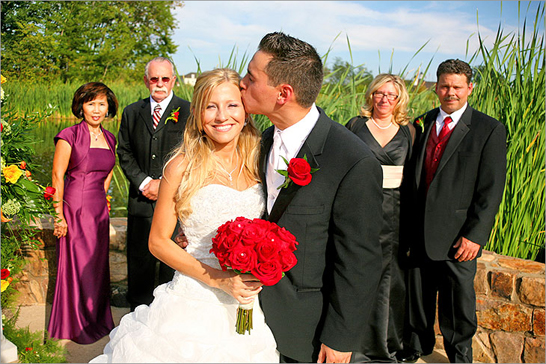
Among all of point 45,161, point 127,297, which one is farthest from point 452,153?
point 45,161

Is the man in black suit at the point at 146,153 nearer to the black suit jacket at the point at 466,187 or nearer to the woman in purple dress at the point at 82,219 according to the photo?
the woman in purple dress at the point at 82,219

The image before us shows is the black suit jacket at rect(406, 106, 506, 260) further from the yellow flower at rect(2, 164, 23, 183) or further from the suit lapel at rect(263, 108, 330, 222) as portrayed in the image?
the yellow flower at rect(2, 164, 23, 183)

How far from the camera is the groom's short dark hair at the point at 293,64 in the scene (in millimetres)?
1983

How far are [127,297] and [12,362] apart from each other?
147 centimetres

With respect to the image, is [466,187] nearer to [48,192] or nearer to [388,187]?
[388,187]

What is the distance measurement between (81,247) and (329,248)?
3114 mm

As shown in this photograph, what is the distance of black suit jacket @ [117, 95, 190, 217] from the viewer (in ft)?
14.6

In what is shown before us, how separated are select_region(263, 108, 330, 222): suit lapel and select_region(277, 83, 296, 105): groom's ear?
184 mm

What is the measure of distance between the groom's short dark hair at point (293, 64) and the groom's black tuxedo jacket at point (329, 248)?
19cm

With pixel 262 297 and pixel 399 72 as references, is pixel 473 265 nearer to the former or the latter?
pixel 262 297

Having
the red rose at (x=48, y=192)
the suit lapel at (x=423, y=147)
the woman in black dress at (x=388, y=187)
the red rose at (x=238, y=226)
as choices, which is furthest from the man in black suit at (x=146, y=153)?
the red rose at (x=238, y=226)

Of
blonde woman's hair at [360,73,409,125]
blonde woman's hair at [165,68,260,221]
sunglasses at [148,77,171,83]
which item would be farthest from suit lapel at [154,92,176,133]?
blonde woman's hair at [165,68,260,221]

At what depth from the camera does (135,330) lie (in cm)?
212

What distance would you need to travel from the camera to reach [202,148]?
2375 mm
